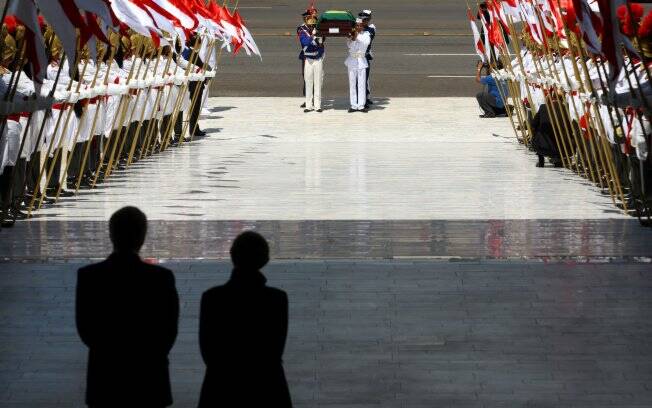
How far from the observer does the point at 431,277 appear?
1126 cm

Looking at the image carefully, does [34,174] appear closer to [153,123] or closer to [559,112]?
[153,123]

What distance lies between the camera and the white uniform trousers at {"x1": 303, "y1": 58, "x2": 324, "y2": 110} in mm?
26219

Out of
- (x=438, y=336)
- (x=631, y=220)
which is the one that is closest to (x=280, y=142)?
(x=631, y=220)

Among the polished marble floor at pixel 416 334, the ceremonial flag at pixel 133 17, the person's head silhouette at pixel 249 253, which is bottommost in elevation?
the polished marble floor at pixel 416 334

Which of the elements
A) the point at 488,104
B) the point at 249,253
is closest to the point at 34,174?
the point at 249,253

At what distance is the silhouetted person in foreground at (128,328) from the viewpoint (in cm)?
591

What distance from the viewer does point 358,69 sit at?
26.8 metres

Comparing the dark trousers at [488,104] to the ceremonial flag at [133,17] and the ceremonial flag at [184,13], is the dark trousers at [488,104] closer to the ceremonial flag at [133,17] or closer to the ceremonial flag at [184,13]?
the ceremonial flag at [184,13]

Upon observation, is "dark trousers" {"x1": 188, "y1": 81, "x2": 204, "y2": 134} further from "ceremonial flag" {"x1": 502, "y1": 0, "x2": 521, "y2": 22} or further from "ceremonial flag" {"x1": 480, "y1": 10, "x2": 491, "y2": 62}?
"ceremonial flag" {"x1": 502, "y1": 0, "x2": 521, "y2": 22}

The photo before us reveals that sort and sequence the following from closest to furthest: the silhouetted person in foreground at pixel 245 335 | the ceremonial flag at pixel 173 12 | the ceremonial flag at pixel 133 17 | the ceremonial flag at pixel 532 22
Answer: the silhouetted person in foreground at pixel 245 335 < the ceremonial flag at pixel 133 17 < the ceremonial flag at pixel 173 12 < the ceremonial flag at pixel 532 22

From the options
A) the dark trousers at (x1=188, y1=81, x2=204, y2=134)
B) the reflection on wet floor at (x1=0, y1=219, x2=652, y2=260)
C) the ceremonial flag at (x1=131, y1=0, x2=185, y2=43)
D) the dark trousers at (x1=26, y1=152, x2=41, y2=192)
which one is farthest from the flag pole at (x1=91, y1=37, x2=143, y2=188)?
the dark trousers at (x1=188, y1=81, x2=204, y2=134)

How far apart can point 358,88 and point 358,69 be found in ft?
1.30

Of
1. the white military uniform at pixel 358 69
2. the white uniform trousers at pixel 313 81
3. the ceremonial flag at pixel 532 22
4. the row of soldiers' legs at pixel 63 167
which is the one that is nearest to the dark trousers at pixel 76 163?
the row of soldiers' legs at pixel 63 167

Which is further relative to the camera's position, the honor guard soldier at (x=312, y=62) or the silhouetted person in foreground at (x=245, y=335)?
the honor guard soldier at (x=312, y=62)
